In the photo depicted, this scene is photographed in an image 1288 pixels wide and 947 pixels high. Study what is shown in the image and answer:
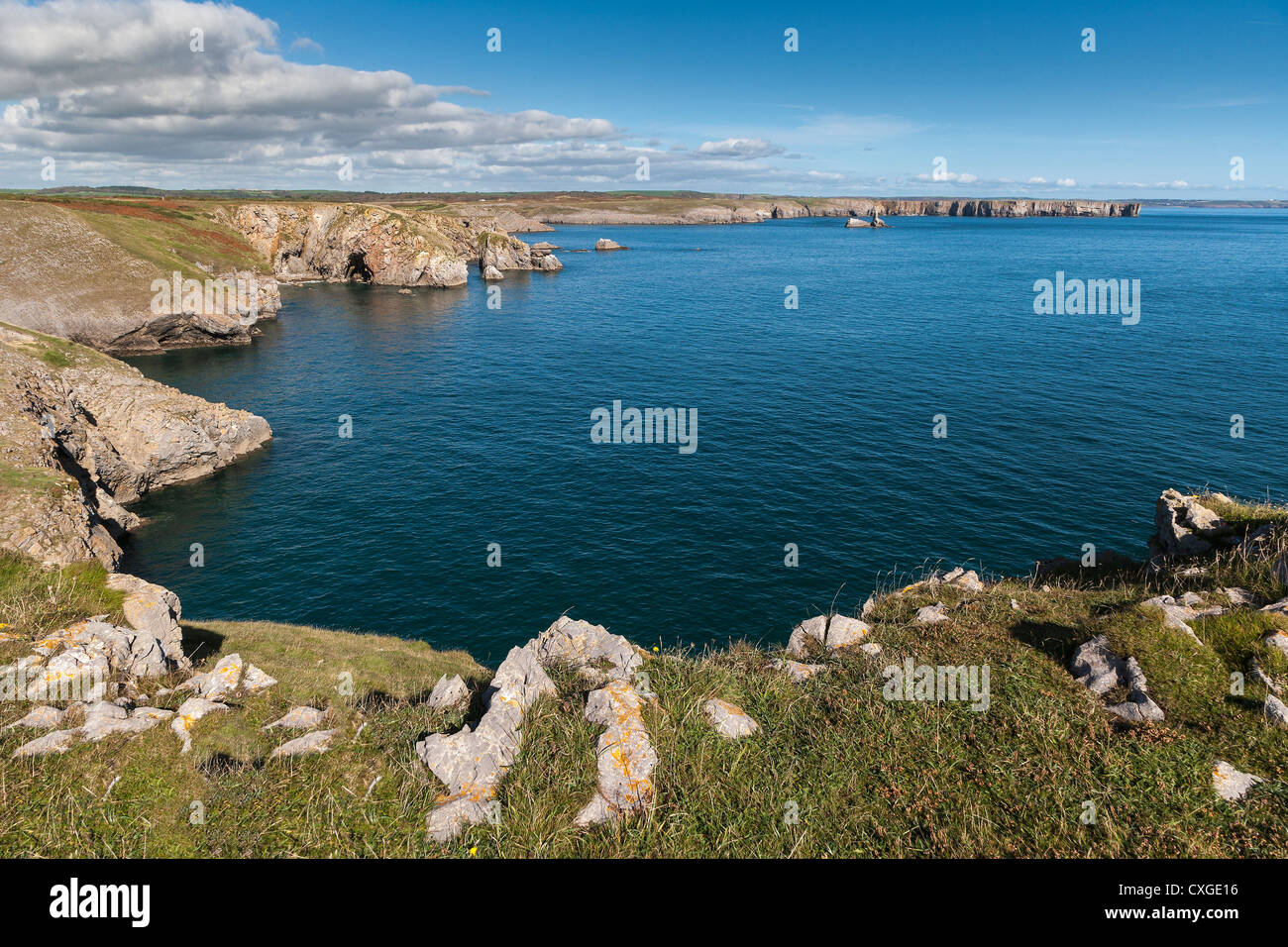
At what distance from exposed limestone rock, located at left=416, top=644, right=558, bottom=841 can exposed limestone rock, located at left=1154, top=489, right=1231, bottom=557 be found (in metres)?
25.9

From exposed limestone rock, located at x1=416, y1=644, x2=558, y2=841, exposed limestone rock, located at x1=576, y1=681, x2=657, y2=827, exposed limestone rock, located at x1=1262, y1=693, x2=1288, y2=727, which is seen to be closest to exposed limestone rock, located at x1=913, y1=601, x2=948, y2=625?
exposed limestone rock, located at x1=1262, y1=693, x2=1288, y2=727

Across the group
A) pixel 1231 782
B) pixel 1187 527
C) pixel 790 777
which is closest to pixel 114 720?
pixel 790 777

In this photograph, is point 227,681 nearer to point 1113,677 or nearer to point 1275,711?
point 1113,677

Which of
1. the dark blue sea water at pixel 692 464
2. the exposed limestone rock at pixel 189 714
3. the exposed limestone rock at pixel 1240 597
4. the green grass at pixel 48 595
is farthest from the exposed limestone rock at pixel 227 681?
the exposed limestone rock at pixel 1240 597

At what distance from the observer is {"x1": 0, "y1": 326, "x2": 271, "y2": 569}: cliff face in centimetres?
2767

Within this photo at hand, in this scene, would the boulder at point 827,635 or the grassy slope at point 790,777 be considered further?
the boulder at point 827,635

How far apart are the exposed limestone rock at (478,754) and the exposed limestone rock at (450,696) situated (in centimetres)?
120

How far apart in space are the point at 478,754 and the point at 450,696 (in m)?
3.27

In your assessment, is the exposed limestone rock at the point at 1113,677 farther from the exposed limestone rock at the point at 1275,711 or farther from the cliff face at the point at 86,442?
the cliff face at the point at 86,442

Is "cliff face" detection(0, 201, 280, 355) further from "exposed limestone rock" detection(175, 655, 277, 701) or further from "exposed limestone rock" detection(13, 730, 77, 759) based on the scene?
"exposed limestone rock" detection(13, 730, 77, 759)

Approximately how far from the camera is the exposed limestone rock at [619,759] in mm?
11836

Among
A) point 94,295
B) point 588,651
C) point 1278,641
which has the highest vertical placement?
point 94,295

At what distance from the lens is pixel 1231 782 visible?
11633 mm

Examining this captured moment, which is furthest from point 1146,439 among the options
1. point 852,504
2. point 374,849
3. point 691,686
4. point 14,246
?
point 14,246
